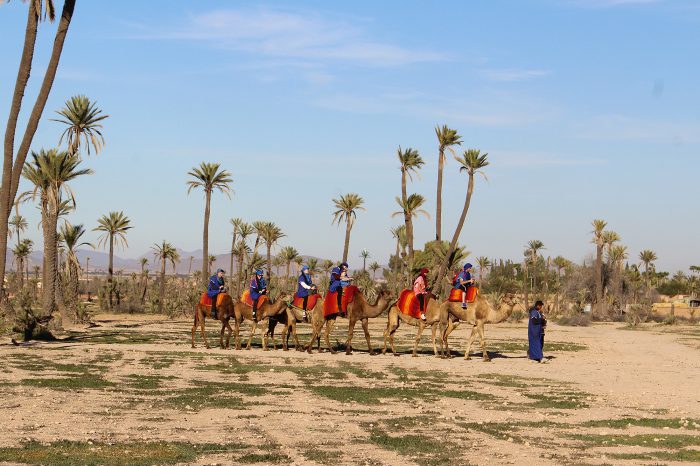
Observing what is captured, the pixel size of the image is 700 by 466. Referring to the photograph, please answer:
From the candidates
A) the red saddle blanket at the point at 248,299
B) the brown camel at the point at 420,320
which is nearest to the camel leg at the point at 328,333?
the brown camel at the point at 420,320

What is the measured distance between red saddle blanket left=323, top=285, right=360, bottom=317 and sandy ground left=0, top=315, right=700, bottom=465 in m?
1.29

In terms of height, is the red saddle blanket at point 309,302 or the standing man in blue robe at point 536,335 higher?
the red saddle blanket at point 309,302

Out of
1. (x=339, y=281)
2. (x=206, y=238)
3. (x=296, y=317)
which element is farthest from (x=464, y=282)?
(x=206, y=238)

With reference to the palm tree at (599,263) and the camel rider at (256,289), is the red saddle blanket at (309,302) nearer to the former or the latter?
the camel rider at (256,289)

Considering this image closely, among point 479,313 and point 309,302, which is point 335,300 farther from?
point 479,313

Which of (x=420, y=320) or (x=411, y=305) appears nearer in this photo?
(x=411, y=305)

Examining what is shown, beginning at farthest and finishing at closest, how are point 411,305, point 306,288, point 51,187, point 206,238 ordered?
point 206,238
point 51,187
point 306,288
point 411,305

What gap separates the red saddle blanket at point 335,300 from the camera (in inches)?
1075

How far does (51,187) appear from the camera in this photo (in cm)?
4141

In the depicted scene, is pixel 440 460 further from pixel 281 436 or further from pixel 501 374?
pixel 501 374

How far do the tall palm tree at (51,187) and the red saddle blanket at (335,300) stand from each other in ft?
56.4

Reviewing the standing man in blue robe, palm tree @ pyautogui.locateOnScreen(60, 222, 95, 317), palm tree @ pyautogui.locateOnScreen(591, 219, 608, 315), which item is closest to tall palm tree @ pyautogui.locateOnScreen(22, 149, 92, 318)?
palm tree @ pyautogui.locateOnScreen(60, 222, 95, 317)

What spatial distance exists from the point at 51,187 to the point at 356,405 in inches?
1121

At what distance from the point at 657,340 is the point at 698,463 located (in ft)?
103
